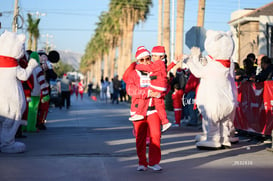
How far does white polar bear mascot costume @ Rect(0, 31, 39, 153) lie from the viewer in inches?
395

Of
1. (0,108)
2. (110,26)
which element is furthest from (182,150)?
(110,26)

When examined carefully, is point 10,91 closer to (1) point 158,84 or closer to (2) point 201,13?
(1) point 158,84

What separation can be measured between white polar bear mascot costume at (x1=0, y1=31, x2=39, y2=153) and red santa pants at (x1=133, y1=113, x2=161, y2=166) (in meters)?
2.95

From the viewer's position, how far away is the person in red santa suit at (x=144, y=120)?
804 cm

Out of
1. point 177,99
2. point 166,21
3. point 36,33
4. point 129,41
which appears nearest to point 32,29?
point 36,33

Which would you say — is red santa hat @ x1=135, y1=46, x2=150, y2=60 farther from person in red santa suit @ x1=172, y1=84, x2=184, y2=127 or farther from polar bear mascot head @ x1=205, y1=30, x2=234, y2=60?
person in red santa suit @ x1=172, y1=84, x2=184, y2=127

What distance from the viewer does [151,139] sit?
8078 mm

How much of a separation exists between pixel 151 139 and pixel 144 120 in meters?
0.31

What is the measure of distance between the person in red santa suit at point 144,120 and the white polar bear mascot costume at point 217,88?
2557 mm

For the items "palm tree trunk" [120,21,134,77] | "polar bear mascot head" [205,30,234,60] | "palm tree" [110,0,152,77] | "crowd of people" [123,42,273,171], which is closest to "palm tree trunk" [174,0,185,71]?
"polar bear mascot head" [205,30,234,60]

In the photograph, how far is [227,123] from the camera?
36.4 feet

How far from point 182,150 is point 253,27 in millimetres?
39613

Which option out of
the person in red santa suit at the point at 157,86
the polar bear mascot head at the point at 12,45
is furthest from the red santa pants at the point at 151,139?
the polar bear mascot head at the point at 12,45

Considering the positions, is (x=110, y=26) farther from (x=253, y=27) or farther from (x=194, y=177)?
(x=194, y=177)
